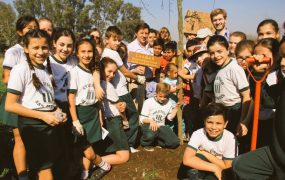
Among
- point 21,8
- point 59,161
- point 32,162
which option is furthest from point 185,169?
point 21,8

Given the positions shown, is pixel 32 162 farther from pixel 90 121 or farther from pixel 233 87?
pixel 233 87

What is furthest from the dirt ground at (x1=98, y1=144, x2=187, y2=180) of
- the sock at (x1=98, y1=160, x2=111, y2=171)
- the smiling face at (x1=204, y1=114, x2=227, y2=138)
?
the smiling face at (x1=204, y1=114, x2=227, y2=138)

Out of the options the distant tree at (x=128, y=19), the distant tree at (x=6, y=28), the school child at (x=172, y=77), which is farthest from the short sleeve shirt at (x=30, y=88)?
the distant tree at (x=128, y=19)

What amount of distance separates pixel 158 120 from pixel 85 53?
182cm

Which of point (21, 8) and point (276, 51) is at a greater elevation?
point (21, 8)

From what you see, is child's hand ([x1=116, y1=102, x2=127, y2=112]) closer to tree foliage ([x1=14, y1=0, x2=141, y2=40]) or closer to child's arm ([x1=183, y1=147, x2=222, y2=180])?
child's arm ([x1=183, y1=147, x2=222, y2=180])

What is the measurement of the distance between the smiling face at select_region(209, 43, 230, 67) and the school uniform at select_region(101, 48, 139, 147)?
4.85 ft

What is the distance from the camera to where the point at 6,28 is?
119ft

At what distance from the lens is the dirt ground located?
3867 millimetres

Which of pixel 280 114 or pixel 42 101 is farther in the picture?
pixel 42 101

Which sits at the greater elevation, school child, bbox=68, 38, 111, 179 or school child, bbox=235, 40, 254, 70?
school child, bbox=235, 40, 254, 70

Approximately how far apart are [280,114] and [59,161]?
9.12ft

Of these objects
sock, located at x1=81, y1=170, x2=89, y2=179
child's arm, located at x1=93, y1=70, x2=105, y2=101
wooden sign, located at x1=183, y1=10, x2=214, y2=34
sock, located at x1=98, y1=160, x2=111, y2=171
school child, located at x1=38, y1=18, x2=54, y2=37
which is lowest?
sock, located at x1=81, y1=170, x2=89, y2=179

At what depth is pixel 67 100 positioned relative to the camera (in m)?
3.71
